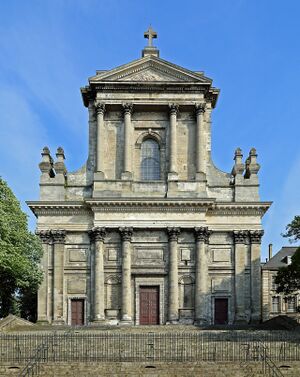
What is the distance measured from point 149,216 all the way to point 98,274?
4.73 metres

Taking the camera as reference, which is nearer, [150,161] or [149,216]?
[149,216]

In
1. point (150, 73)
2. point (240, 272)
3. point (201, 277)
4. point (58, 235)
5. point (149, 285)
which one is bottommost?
point (149, 285)

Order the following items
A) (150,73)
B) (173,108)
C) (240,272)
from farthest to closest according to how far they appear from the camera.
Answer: (150,73) < (173,108) < (240,272)

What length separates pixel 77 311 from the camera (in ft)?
150

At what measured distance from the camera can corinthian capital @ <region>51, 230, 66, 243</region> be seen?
152 feet

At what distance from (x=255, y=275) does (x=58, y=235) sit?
488 inches

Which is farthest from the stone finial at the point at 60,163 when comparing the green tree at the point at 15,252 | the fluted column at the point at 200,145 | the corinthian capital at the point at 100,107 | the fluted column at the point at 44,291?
the fluted column at the point at 200,145

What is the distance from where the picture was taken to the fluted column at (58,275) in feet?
149

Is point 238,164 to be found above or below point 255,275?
above

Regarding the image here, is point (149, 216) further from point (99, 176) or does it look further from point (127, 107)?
point (127, 107)

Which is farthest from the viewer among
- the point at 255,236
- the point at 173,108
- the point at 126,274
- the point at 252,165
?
the point at 252,165

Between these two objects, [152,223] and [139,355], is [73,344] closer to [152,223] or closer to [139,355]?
[139,355]

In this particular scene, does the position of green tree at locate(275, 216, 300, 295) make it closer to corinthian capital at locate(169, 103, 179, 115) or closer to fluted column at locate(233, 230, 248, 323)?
fluted column at locate(233, 230, 248, 323)

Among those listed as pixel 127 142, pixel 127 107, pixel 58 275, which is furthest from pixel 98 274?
pixel 127 107
